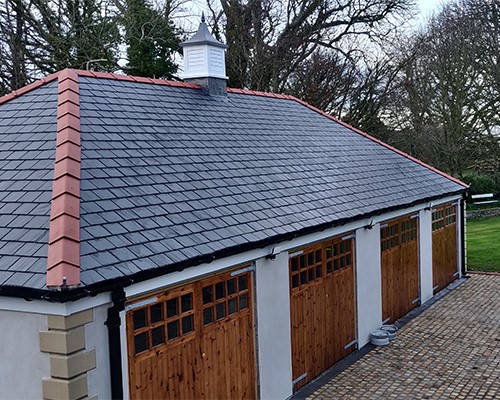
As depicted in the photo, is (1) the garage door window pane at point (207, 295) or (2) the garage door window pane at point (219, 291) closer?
(1) the garage door window pane at point (207, 295)

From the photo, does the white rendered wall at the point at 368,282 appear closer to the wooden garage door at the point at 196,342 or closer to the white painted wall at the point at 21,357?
the wooden garage door at the point at 196,342

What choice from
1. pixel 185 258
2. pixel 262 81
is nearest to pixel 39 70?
pixel 262 81

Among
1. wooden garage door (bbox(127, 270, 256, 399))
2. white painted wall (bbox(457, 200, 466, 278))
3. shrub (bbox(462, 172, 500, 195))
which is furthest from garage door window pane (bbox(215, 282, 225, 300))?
shrub (bbox(462, 172, 500, 195))

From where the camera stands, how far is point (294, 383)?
10.4m

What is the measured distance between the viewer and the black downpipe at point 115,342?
6828mm

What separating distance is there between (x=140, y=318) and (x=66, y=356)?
123cm

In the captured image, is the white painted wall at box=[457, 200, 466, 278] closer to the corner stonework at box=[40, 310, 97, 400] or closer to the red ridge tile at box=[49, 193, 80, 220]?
the red ridge tile at box=[49, 193, 80, 220]

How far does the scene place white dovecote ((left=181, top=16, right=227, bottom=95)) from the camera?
564 inches

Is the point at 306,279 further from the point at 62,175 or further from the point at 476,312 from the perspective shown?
the point at 476,312

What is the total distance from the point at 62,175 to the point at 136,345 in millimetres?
2379

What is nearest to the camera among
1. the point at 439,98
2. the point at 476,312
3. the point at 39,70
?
the point at 476,312

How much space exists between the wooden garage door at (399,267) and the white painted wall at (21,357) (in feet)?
29.8

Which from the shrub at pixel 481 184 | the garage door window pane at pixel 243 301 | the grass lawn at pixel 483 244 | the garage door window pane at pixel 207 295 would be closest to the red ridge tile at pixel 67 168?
the garage door window pane at pixel 207 295

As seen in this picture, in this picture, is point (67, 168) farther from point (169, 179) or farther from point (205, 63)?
point (205, 63)
